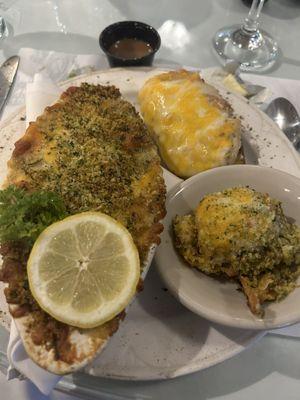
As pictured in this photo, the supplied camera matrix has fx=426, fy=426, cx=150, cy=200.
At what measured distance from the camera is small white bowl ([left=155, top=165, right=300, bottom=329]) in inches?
73.0

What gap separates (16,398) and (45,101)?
1592 mm

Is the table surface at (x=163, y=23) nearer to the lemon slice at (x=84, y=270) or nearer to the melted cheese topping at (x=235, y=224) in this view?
the melted cheese topping at (x=235, y=224)

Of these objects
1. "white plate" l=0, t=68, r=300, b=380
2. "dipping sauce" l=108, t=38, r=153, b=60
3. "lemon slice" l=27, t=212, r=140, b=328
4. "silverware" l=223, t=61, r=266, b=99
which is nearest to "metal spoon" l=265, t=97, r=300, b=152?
"silverware" l=223, t=61, r=266, b=99

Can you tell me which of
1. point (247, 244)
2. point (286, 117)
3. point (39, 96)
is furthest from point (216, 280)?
point (39, 96)

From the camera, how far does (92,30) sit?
11.4 feet

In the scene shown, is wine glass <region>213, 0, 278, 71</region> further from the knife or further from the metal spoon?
the knife

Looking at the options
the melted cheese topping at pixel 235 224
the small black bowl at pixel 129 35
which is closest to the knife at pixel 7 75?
the small black bowl at pixel 129 35

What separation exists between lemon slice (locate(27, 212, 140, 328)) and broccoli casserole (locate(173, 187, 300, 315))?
1.51 feet

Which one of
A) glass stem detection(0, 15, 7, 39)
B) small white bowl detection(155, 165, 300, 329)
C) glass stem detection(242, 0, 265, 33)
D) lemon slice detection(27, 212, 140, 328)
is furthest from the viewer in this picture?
glass stem detection(0, 15, 7, 39)

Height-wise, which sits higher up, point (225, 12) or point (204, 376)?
point (225, 12)

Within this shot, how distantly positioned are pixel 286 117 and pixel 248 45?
0.97 metres

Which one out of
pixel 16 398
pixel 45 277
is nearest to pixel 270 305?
pixel 45 277

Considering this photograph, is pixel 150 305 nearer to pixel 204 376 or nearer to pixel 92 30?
pixel 204 376

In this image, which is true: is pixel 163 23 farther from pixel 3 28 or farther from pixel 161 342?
pixel 161 342
